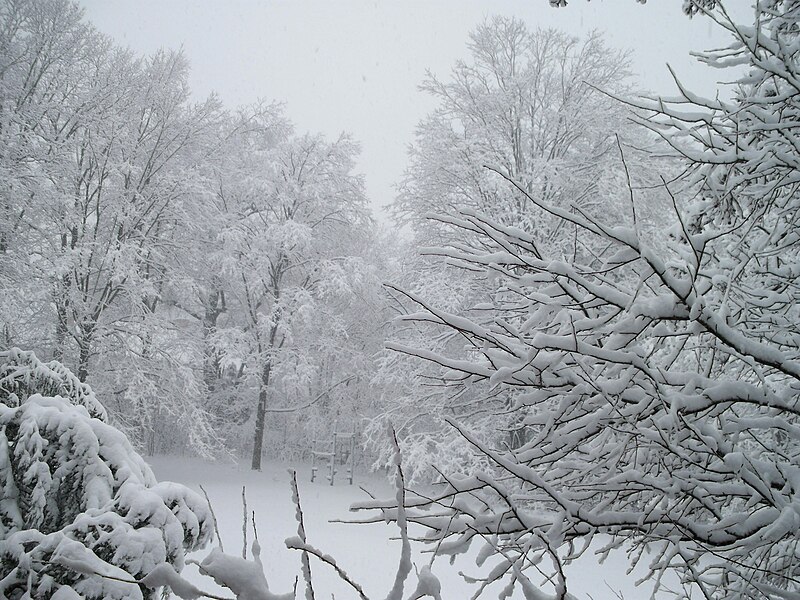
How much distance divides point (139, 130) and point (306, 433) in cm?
1067

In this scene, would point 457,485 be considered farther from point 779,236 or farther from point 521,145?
point 521,145

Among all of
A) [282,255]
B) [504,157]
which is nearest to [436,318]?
[504,157]

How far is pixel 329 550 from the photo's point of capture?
7.48 meters

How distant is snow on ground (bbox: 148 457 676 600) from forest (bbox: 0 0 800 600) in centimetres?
20

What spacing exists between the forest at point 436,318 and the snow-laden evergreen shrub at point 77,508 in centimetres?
2

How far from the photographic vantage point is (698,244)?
5.78 ft

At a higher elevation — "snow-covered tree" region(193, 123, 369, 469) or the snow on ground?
"snow-covered tree" region(193, 123, 369, 469)

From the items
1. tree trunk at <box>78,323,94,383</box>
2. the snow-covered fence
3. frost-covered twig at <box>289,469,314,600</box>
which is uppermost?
frost-covered twig at <box>289,469,314,600</box>

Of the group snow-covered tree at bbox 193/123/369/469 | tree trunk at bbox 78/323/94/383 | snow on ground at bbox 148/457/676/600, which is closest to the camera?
snow on ground at bbox 148/457/676/600

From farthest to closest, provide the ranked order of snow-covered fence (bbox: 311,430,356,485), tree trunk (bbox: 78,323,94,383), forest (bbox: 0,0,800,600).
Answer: snow-covered fence (bbox: 311,430,356,485), tree trunk (bbox: 78,323,94,383), forest (bbox: 0,0,800,600)

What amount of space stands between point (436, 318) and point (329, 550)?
669 cm

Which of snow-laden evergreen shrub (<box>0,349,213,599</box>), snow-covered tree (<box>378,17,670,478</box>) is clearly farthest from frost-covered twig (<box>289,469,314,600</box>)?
snow-covered tree (<box>378,17,670,478</box>)

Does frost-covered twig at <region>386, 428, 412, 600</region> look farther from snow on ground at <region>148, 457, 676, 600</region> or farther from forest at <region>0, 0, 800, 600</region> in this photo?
snow on ground at <region>148, 457, 676, 600</region>

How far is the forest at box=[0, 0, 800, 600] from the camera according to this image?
1732mm
